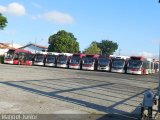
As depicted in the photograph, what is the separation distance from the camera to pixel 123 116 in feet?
37.9

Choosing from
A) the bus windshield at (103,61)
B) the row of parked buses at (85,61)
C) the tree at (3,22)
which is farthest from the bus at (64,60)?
the tree at (3,22)

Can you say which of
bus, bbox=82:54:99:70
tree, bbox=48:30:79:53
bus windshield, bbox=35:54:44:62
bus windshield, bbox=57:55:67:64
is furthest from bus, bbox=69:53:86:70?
tree, bbox=48:30:79:53

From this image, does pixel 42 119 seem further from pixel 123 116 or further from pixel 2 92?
pixel 2 92

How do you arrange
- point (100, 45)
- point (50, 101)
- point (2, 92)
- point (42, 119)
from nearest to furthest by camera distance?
point (42, 119) → point (50, 101) → point (2, 92) → point (100, 45)

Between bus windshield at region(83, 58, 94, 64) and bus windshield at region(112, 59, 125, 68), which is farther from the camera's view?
bus windshield at region(83, 58, 94, 64)

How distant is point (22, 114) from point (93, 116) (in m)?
2.29

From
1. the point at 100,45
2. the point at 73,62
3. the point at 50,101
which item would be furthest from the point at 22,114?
the point at 100,45

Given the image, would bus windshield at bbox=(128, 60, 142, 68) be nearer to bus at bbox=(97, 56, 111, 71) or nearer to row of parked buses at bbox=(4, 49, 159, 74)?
row of parked buses at bbox=(4, 49, 159, 74)

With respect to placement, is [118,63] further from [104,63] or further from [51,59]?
[51,59]

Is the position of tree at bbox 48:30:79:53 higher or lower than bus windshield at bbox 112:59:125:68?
higher

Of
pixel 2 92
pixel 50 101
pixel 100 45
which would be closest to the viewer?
pixel 50 101

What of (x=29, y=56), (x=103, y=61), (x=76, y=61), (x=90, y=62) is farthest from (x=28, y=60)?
(x=103, y=61)

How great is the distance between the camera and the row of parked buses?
49125mm

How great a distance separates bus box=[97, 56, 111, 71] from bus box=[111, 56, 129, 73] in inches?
34.6
